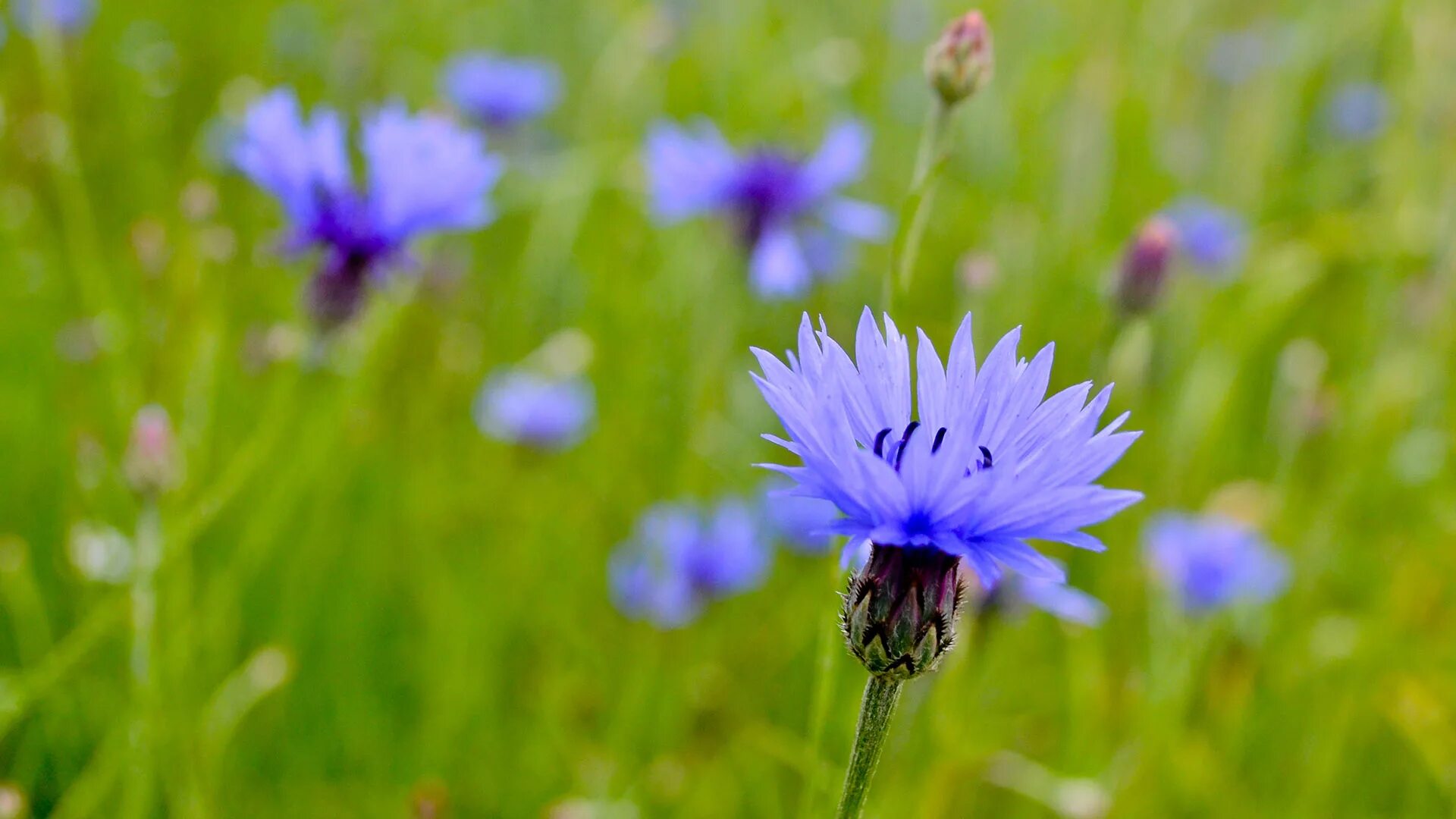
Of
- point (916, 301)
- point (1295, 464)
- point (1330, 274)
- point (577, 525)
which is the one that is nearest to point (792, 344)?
point (916, 301)

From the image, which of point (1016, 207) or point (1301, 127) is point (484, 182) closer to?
point (1016, 207)

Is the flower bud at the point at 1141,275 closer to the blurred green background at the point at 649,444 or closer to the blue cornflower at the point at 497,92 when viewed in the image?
the blurred green background at the point at 649,444

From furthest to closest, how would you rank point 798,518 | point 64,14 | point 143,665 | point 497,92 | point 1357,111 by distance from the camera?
point 1357,111 → point 497,92 → point 64,14 → point 798,518 → point 143,665

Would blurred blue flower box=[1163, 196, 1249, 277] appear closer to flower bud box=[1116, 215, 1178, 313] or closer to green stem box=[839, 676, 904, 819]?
flower bud box=[1116, 215, 1178, 313]

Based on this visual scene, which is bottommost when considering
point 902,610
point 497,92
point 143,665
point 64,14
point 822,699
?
point 143,665

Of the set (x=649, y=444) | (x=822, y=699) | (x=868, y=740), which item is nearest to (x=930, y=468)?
(x=868, y=740)

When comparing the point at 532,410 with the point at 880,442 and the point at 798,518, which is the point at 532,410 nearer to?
the point at 798,518
